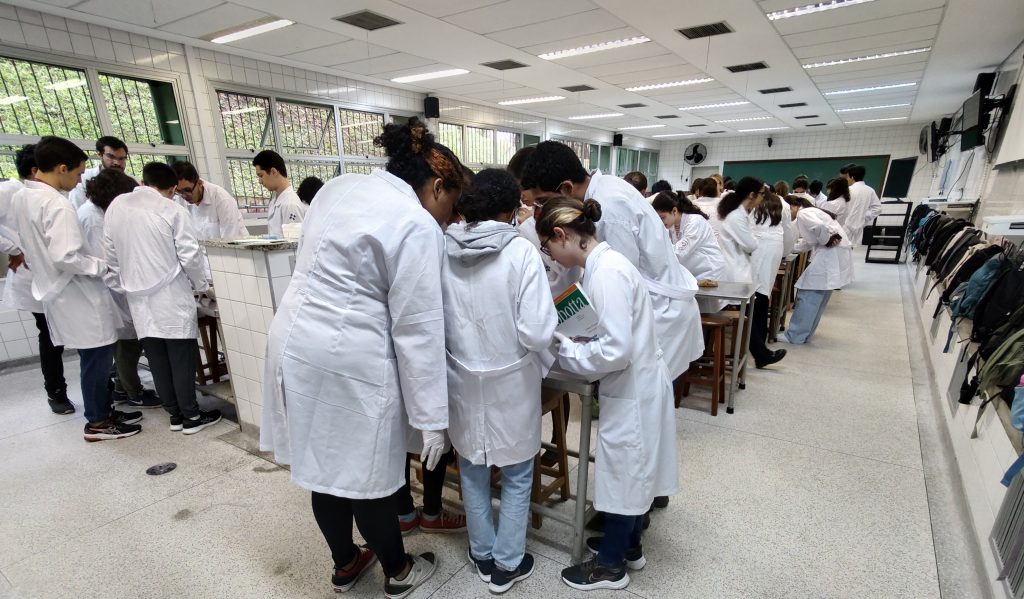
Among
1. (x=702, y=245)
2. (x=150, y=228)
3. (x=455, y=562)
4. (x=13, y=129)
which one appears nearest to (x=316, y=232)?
(x=455, y=562)

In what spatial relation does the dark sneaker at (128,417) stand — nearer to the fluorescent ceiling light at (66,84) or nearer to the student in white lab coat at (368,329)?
the student in white lab coat at (368,329)

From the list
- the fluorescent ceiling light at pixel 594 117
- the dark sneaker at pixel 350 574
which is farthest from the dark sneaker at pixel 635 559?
the fluorescent ceiling light at pixel 594 117

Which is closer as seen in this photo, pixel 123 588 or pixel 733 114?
pixel 123 588

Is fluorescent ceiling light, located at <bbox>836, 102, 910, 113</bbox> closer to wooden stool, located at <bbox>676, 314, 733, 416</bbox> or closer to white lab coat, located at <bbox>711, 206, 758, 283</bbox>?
white lab coat, located at <bbox>711, 206, 758, 283</bbox>

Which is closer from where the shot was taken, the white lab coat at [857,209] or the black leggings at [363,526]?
the black leggings at [363,526]

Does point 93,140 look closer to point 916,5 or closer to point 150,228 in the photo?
point 150,228

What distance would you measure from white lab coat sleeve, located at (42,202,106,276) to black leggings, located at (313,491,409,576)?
202 cm

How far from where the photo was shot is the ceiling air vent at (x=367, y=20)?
13.8 feet

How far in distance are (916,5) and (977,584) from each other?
4792 millimetres

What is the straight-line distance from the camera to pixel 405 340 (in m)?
1.18

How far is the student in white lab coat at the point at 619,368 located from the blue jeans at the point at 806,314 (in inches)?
128

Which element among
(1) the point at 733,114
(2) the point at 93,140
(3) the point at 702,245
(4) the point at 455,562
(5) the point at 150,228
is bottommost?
(4) the point at 455,562

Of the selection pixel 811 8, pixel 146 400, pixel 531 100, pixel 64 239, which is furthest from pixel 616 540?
pixel 531 100

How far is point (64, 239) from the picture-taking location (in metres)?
2.29
